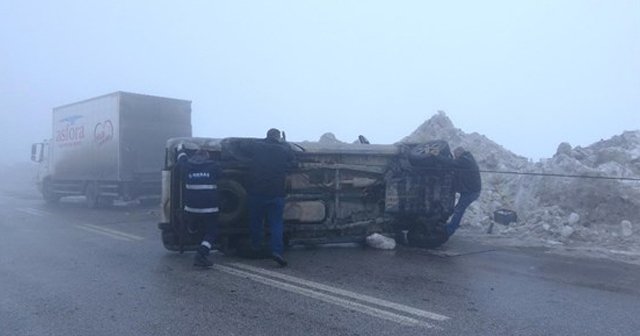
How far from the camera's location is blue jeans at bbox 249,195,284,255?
25.8 feet

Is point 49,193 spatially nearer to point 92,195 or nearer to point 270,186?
point 92,195

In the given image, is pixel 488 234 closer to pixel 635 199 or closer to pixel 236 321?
pixel 635 199

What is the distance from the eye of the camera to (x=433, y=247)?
9.84 m

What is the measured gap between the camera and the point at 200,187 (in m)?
7.80

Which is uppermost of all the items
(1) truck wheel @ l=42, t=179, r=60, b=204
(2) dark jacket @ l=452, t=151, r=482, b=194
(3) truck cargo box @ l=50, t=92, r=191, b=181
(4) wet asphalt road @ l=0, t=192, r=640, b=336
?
(3) truck cargo box @ l=50, t=92, r=191, b=181

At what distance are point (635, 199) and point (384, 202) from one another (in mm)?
5234

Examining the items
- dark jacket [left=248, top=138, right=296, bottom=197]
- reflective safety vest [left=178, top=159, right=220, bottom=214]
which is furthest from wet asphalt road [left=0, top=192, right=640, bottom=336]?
dark jacket [left=248, top=138, right=296, bottom=197]

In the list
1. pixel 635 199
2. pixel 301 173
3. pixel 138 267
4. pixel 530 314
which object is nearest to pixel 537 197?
pixel 635 199

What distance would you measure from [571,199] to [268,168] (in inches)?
278

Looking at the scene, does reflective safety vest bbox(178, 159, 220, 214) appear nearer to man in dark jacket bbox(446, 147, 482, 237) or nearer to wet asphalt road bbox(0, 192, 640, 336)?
wet asphalt road bbox(0, 192, 640, 336)

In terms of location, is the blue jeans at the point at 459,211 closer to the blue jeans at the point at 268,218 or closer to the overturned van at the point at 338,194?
the overturned van at the point at 338,194

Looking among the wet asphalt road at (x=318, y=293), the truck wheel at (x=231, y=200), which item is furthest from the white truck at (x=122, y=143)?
the truck wheel at (x=231, y=200)

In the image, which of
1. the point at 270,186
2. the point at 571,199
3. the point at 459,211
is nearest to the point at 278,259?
the point at 270,186

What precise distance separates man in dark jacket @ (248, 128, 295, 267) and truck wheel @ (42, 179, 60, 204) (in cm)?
1568
